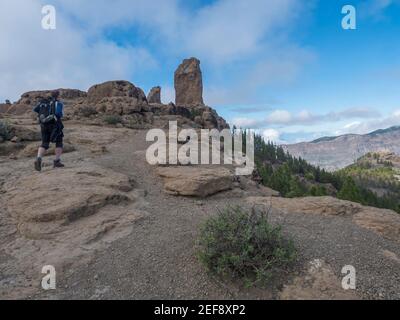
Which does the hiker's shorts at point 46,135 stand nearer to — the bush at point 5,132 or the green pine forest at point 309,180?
the bush at point 5,132

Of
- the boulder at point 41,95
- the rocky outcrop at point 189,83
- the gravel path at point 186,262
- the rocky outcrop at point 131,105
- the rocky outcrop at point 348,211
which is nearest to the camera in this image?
the gravel path at point 186,262

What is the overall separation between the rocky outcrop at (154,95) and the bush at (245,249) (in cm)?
6479

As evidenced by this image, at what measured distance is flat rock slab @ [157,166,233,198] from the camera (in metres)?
10.8

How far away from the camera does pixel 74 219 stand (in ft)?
26.4

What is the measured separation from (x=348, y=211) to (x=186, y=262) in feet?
18.9

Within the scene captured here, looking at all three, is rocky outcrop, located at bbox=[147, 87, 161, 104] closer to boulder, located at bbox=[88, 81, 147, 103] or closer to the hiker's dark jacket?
boulder, located at bbox=[88, 81, 147, 103]

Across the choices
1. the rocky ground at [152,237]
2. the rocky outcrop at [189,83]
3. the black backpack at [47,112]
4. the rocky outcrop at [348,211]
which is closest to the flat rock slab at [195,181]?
the rocky ground at [152,237]

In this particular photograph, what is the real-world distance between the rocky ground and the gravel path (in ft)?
0.08

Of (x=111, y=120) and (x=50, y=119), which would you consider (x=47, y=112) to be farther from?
(x=111, y=120)

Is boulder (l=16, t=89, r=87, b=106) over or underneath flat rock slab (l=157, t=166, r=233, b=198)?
over

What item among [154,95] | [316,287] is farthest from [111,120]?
[154,95]

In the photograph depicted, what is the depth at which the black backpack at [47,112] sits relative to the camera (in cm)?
1094

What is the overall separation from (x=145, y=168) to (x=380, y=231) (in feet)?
31.2
